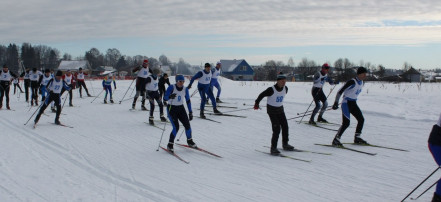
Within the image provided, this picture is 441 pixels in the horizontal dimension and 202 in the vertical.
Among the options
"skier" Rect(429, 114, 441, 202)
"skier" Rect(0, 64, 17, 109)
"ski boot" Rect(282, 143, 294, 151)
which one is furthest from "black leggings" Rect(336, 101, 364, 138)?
"skier" Rect(0, 64, 17, 109)

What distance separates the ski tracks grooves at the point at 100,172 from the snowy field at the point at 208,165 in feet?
0.06

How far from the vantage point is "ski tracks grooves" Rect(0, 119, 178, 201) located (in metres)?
4.91

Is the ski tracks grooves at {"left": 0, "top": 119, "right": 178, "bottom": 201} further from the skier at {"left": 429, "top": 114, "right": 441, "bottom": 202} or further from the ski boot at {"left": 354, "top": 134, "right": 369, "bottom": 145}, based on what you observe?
the ski boot at {"left": 354, "top": 134, "right": 369, "bottom": 145}

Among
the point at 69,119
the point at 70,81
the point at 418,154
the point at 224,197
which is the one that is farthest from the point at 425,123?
the point at 70,81

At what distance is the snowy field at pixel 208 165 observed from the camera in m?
4.96

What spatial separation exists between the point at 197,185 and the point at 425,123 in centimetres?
857

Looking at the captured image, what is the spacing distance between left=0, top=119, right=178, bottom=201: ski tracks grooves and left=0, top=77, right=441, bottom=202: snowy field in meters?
0.02

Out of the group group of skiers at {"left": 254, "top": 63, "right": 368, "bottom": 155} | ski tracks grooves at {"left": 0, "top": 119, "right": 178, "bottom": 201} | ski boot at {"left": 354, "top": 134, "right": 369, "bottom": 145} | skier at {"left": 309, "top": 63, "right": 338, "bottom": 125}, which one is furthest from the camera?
skier at {"left": 309, "top": 63, "right": 338, "bottom": 125}

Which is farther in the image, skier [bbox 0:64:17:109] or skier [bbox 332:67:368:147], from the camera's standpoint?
skier [bbox 0:64:17:109]

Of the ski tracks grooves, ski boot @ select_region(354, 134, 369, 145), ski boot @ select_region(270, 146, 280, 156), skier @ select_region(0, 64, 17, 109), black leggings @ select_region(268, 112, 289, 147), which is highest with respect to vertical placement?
skier @ select_region(0, 64, 17, 109)

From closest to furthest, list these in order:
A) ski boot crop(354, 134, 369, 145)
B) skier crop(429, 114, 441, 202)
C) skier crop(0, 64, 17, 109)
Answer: skier crop(429, 114, 441, 202)
ski boot crop(354, 134, 369, 145)
skier crop(0, 64, 17, 109)

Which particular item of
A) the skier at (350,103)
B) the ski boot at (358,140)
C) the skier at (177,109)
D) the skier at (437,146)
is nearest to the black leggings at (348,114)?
the skier at (350,103)

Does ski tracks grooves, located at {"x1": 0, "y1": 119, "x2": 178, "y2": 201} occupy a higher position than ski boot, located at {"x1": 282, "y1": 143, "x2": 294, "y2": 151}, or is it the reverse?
ski boot, located at {"x1": 282, "y1": 143, "x2": 294, "y2": 151}

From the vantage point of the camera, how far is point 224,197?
15.8ft
